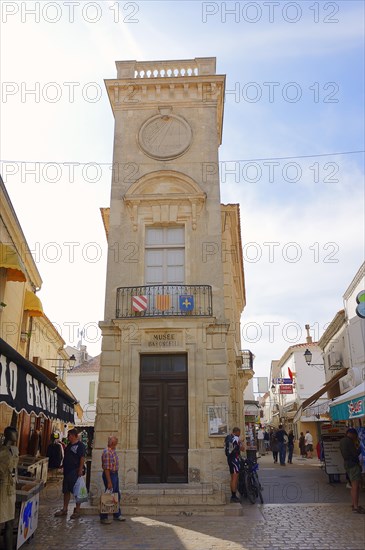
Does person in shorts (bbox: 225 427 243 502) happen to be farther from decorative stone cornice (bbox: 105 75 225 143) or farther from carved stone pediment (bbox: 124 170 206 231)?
decorative stone cornice (bbox: 105 75 225 143)

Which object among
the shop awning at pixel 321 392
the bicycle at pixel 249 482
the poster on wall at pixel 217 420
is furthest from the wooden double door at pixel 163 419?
the shop awning at pixel 321 392

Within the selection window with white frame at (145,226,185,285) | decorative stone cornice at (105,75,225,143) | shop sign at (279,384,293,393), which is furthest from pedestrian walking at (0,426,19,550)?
shop sign at (279,384,293,393)

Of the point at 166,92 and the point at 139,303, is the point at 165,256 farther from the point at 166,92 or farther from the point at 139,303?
the point at 166,92

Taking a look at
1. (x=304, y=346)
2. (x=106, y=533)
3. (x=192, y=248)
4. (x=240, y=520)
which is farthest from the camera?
(x=304, y=346)

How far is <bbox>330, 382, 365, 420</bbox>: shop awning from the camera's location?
1005 centimetres

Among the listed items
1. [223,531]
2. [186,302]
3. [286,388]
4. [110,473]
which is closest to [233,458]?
[223,531]

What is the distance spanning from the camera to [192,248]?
1397 centimetres

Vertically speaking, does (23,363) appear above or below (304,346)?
below

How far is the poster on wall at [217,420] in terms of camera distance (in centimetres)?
1216

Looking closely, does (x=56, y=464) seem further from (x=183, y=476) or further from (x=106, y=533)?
(x=106, y=533)

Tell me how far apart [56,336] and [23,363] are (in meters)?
19.6

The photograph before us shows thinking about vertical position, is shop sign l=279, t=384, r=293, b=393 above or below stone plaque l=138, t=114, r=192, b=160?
below

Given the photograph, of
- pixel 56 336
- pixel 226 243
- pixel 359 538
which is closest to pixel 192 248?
pixel 226 243

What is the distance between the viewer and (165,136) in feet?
49.7
